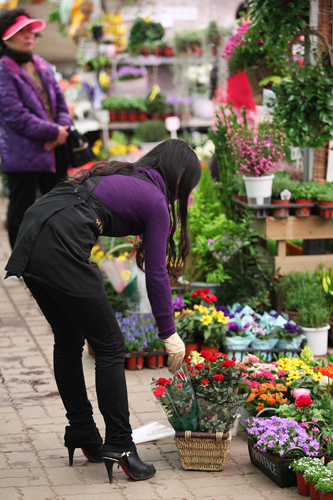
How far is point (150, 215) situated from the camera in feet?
8.55

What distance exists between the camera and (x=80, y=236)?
2.58 metres

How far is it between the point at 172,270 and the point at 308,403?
84 cm

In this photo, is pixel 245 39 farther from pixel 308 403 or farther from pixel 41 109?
pixel 308 403

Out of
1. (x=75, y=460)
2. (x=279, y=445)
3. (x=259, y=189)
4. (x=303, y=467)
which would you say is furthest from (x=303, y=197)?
(x=75, y=460)

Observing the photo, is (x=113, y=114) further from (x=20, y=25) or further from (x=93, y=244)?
(x=93, y=244)

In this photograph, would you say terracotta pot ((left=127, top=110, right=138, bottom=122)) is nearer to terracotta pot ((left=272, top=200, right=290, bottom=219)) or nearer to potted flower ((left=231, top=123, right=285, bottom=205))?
potted flower ((left=231, top=123, right=285, bottom=205))

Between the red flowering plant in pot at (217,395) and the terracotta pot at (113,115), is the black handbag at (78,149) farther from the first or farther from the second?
the terracotta pot at (113,115)

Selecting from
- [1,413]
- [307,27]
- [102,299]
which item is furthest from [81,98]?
[102,299]

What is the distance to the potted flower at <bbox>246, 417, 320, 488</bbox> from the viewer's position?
2.70 m

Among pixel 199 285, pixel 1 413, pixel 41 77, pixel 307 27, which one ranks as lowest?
pixel 1 413

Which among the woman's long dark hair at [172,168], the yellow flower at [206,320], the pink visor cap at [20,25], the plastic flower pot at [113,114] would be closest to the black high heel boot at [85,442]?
the woman's long dark hair at [172,168]

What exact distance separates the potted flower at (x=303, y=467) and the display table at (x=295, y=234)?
200 centimetres

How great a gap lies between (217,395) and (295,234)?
1937 millimetres

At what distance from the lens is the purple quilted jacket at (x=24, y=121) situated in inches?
198
